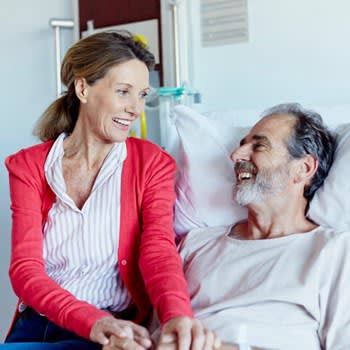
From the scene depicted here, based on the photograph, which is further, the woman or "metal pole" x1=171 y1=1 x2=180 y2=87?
"metal pole" x1=171 y1=1 x2=180 y2=87

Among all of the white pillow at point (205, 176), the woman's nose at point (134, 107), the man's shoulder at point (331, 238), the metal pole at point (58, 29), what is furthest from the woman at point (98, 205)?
the metal pole at point (58, 29)

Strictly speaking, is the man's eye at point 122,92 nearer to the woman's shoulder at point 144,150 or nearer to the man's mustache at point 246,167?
the woman's shoulder at point 144,150

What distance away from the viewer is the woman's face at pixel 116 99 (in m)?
1.56

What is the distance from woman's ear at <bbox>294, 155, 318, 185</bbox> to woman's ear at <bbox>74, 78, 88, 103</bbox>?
55 centimetres

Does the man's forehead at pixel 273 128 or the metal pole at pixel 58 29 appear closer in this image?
the man's forehead at pixel 273 128

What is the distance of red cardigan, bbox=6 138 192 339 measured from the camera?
57.3 inches

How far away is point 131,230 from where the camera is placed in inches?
62.4

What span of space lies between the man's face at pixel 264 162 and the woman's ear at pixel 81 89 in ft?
1.30

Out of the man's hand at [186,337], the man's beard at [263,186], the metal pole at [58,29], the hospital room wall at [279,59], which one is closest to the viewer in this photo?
the man's hand at [186,337]

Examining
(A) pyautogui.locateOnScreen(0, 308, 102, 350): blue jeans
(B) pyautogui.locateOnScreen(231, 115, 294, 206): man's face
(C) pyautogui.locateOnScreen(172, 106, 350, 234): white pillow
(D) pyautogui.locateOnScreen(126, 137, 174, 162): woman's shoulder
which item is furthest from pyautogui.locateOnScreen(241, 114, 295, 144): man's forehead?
(A) pyautogui.locateOnScreen(0, 308, 102, 350): blue jeans

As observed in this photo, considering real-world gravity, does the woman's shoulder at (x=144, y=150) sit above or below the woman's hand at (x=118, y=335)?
above

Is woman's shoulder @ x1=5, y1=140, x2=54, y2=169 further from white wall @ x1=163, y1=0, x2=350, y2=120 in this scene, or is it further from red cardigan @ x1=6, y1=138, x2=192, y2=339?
white wall @ x1=163, y1=0, x2=350, y2=120

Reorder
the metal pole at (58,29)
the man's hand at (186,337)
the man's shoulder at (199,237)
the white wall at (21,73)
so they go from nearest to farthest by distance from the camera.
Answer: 1. the man's hand at (186,337)
2. the man's shoulder at (199,237)
3. the metal pole at (58,29)
4. the white wall at (21,73)

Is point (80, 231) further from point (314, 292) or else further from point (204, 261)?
point (314, 292)
